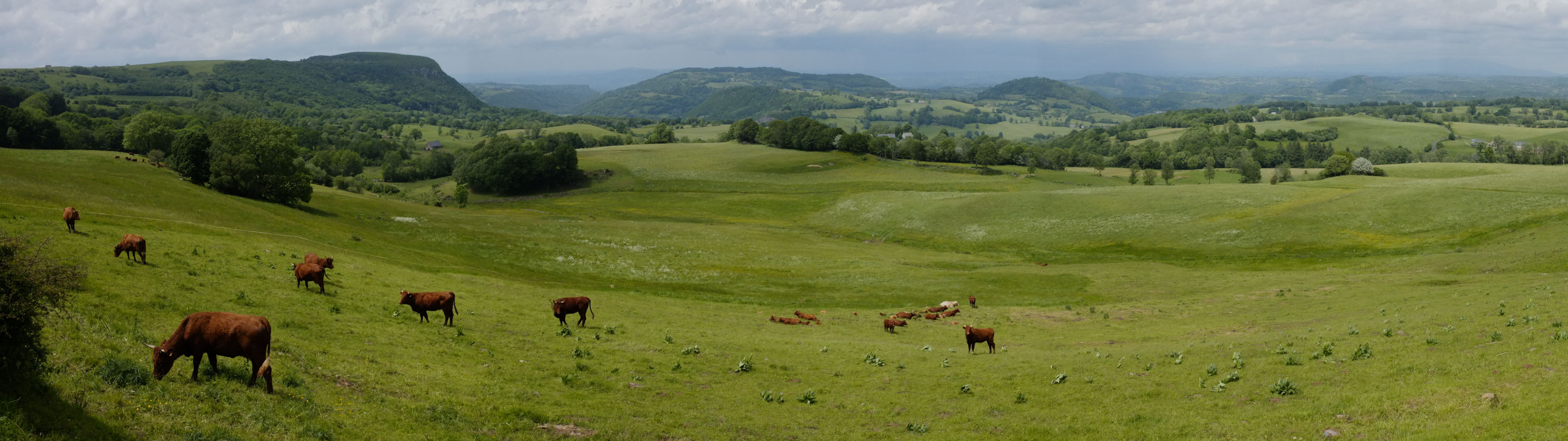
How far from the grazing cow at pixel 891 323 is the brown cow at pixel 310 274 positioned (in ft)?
73.4

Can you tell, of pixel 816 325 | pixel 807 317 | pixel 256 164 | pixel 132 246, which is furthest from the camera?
pixel 256 164

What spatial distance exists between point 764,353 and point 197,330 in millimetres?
16151

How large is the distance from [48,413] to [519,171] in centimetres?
12457

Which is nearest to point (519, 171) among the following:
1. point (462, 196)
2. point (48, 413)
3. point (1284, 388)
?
point (462, 196)

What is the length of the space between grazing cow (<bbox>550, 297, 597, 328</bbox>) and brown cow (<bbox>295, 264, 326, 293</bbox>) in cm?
795

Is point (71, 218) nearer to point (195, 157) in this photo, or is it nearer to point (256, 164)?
point (256, 164)

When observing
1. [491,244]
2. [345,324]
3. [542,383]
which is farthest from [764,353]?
[491,244]

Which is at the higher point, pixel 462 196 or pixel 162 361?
pixel 162 361

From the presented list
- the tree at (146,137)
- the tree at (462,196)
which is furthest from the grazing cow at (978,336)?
the tree at (146,137)

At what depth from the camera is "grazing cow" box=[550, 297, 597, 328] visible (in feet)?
90.7

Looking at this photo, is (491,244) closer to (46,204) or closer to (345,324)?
(46,204)

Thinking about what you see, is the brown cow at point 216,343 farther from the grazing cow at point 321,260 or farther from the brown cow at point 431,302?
the grazing cow at point 321,260

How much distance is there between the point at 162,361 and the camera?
497 inches

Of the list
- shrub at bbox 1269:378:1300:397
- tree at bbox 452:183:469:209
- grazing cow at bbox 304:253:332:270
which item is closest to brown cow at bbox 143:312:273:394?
grazing cow at bbox 304:253:332:270
